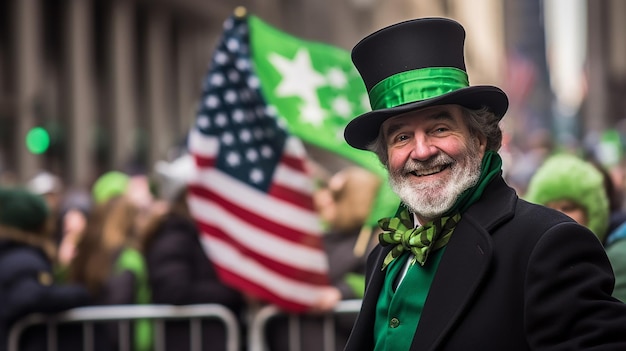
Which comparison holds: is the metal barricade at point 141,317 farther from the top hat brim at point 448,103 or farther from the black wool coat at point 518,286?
the black wool coat at point 518,286

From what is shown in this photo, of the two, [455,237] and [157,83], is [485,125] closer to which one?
[455,237]

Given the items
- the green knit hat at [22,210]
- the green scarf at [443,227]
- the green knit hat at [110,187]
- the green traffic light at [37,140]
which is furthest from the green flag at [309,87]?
the green traffic light at [37,140]

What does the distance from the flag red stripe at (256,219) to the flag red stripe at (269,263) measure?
157mm

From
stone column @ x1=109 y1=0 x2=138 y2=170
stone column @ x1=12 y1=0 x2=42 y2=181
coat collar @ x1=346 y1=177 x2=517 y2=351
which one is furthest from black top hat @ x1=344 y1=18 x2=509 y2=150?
stone column @ x1=109 y1=0 x2=138 y2=170

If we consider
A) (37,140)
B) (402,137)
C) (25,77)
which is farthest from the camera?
(25,77)

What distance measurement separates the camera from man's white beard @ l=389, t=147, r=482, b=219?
3461 mm

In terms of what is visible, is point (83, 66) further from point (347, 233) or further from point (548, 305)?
point (548, 305)

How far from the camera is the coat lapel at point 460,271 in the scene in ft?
10.7

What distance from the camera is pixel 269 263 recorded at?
739 centimetres

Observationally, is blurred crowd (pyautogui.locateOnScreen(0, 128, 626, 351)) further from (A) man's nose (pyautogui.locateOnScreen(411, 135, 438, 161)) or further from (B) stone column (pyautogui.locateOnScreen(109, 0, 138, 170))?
(B) stone column (pyautogui.locateOnScreen(109, 0, 138, 170))

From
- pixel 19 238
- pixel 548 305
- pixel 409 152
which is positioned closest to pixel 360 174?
pixel 19 238

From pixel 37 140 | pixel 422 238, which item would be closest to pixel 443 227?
pixel 422 238

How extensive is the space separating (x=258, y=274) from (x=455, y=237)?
158 inches

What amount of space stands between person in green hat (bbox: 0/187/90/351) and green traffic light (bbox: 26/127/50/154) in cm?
1714
